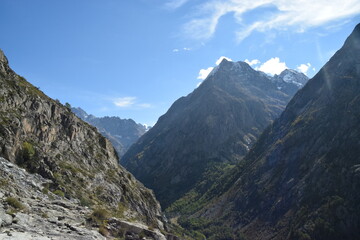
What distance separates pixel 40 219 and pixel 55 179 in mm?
28159

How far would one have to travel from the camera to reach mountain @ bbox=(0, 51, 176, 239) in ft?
84.3

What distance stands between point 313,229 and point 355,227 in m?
20.1

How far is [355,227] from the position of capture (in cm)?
15188

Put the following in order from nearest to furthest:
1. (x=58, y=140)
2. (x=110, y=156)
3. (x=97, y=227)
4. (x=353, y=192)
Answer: (x=97, y=227)
(x=58, y=140)
(x=110, y=156)
(x=353, y=192)

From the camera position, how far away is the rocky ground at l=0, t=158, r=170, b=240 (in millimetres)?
21906

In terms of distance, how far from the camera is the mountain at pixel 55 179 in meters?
25.7

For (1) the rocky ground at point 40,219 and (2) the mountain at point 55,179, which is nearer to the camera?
(1) the rocky ground at point 40,219

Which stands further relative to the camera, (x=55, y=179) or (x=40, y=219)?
(x=55, y=179)

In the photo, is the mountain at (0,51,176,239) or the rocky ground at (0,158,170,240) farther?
the mountain at (0,51,176,239)

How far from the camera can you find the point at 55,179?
51.7 m

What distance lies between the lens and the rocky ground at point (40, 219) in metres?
21.9

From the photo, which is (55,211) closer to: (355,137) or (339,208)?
(339,208)

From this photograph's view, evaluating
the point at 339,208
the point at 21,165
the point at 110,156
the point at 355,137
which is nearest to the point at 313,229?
the point at 339,208

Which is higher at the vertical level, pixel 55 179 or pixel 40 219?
pixel 55 179
